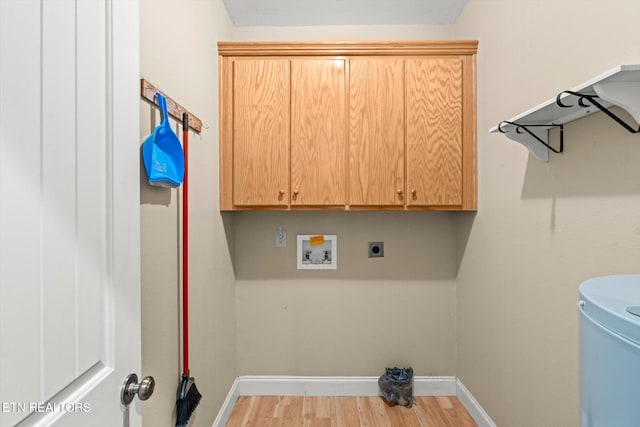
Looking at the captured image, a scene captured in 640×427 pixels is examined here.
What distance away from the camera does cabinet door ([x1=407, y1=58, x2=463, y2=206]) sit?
220cm

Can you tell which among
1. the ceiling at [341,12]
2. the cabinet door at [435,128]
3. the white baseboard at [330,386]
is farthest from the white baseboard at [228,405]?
the ceiling at [341,12]

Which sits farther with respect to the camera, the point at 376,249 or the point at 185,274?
the point at 376,249

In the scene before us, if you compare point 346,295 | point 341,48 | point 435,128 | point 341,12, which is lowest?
point 346,295

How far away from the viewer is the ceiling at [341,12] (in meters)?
2.26

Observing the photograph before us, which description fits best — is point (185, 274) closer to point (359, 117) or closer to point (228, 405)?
point (228, 405)

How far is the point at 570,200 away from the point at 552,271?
31 centimetres

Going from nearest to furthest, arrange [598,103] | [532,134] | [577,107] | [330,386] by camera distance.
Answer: [598,103]
[577,107]
[532,134]
[330,386]

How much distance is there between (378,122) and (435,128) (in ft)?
1.17

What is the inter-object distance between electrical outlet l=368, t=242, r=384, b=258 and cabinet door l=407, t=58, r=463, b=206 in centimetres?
48

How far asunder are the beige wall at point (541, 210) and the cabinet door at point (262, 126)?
47.5 inches

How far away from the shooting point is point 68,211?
0.60 meters

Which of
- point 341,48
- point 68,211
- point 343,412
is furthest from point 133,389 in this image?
point 341,48

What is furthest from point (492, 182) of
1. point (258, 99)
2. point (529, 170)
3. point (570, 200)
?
point (258, 99)

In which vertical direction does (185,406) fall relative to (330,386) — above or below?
above
